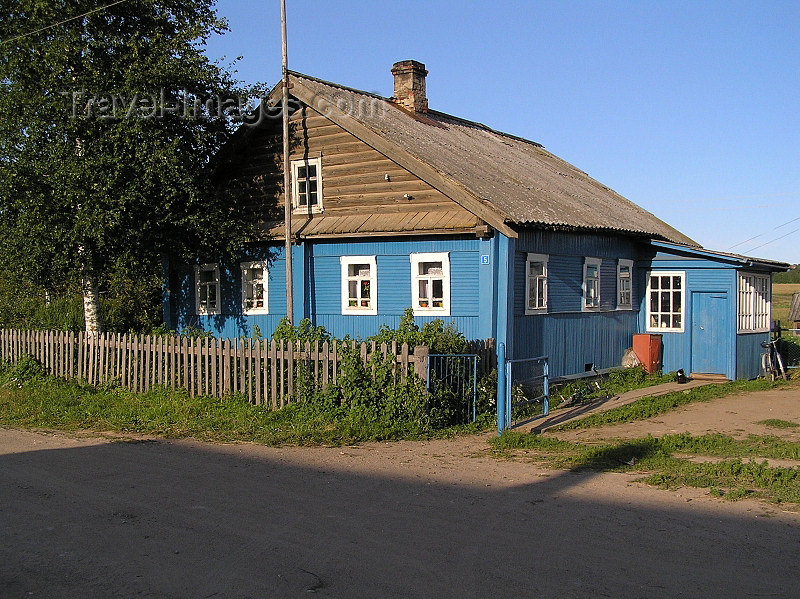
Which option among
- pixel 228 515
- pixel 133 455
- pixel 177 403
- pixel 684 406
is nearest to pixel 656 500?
pixel 228 515

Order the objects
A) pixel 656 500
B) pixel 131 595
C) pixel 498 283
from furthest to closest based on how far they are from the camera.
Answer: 1. pixel 498 283
2. pixel 656 500
3. pixel 131 595

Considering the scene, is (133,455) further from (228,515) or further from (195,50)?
(195,50)

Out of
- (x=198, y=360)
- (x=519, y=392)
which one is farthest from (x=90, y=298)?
(x=519, y=392)

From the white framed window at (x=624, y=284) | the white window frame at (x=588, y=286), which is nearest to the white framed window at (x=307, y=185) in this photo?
the white window frame at (x=588, y=286)

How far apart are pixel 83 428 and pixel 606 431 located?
26.6 ft

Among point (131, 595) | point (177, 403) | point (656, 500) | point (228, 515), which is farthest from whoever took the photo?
point (177, 403)

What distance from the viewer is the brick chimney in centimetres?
2088

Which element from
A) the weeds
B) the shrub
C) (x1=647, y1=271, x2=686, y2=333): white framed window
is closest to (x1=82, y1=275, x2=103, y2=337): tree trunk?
the shrub

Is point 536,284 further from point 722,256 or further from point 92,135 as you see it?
point 92,135

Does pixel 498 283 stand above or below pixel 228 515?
above

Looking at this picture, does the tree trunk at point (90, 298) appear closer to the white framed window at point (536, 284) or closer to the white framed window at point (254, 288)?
the white framed window at point (254, 288)

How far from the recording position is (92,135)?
1592 centimetres

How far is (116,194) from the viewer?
1577 centimetres

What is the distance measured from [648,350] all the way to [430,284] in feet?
21.2
